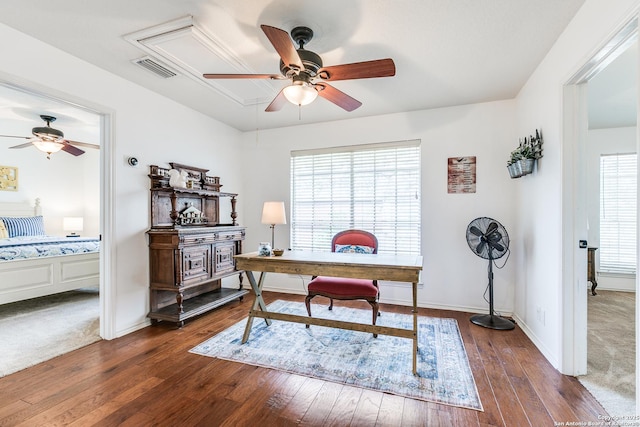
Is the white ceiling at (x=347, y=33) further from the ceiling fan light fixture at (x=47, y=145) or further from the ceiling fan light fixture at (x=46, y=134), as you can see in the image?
the ceiling fan light fixture at (x=47, y=145)

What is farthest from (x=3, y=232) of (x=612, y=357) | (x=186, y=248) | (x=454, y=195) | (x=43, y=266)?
(x=612, y=357)

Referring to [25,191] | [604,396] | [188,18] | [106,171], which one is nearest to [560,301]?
[604,396]

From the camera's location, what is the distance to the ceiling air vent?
8.21 ft

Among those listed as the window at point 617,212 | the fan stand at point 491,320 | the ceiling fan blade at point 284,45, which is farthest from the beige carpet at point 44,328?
the window at point 617,212

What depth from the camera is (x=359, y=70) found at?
6.45ft

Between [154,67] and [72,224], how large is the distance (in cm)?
497

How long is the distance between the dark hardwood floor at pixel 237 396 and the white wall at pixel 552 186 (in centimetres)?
33

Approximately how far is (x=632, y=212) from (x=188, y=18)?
20.5 feet

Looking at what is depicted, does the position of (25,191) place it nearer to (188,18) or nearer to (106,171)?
(106,171)

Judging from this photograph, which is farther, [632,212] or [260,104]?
[632,212]

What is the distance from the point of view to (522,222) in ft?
10.3

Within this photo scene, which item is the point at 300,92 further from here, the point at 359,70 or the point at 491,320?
the point at 491,320

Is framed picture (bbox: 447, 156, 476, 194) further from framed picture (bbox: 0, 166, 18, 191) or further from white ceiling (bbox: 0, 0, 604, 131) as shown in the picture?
framed picture (bbox: 0, 166, 18, 191)

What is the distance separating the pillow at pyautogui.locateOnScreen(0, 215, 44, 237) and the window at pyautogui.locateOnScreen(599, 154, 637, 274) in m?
9.58
